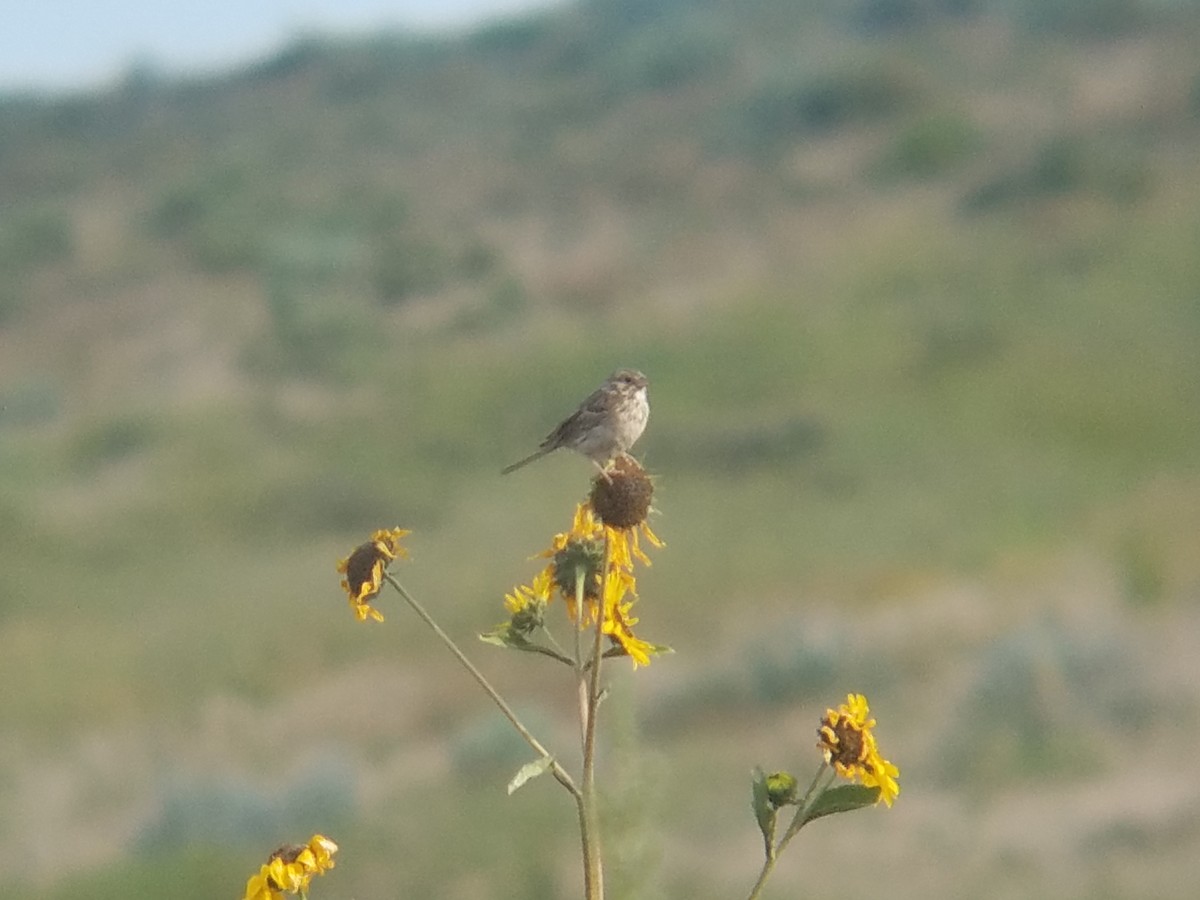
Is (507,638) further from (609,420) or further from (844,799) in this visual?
(609,420)

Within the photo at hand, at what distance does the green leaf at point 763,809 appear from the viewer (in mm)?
1653

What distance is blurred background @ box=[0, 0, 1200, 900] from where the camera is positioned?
11250 millimetres

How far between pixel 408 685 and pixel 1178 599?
7.26 m

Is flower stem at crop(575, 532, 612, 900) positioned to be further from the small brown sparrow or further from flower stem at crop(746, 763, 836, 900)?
the small brown sparrow

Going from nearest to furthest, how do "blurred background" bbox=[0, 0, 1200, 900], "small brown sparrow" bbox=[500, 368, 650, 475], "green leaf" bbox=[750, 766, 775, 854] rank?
Result: "green leaf" bbox=[750, 766, 775, 854], "small brown sparrow" bbox=[500, 368, 650, 475], "blurred background" bbox=[0, 0, 1200, 900]

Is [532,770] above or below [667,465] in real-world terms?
below

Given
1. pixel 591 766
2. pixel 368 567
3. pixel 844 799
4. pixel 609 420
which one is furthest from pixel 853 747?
pixel 609 420

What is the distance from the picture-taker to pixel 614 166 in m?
50.9

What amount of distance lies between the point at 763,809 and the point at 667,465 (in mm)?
22984

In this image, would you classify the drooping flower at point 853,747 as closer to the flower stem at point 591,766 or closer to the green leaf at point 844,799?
the green leaf at point 844,799

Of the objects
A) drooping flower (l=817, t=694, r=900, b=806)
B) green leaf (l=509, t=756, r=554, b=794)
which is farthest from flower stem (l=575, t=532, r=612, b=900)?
drooping flower (l=817, t=694, r=900, b=806)

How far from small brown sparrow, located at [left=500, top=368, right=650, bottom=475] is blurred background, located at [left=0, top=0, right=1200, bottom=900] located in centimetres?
56

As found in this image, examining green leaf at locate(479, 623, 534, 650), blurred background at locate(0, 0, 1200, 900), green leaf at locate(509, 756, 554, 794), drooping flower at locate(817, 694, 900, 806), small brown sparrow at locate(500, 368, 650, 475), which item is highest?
blurred background at locate(0, 0, 1200, 900)

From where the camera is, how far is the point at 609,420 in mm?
2793
